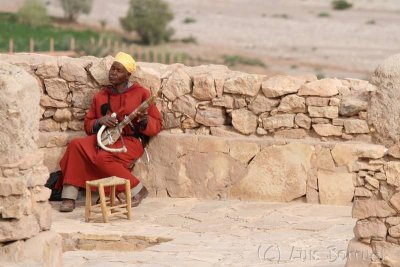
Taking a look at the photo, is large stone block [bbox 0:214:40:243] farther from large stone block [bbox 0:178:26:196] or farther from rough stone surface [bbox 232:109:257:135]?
rough stone surface [bbox 232:109:257:135]

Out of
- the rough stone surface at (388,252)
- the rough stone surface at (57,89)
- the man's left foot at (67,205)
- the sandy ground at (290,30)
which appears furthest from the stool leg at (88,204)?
the sandy ground at (290,30)

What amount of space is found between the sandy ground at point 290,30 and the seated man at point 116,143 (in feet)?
66.1

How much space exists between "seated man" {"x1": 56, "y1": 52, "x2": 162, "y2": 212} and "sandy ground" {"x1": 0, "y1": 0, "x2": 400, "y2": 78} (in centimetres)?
2014

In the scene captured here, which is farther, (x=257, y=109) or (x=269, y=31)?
(x=269, y=31)

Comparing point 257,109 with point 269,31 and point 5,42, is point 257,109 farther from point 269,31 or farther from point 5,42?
point 269,31

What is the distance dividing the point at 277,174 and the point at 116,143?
4.56 ft

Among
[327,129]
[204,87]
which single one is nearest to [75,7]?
[204,87]

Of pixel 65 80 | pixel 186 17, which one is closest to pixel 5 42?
pixel 186 17

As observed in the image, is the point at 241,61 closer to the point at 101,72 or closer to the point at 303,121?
the point at 101,72

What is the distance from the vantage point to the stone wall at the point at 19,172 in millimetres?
8359

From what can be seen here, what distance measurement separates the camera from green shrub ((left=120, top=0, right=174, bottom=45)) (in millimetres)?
38781

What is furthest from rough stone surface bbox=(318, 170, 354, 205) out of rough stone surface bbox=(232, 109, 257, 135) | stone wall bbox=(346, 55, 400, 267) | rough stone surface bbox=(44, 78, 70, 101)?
stone wall bbox=(346, 55, 400, 267)

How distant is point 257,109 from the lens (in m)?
11.4

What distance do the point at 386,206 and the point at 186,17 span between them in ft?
115
